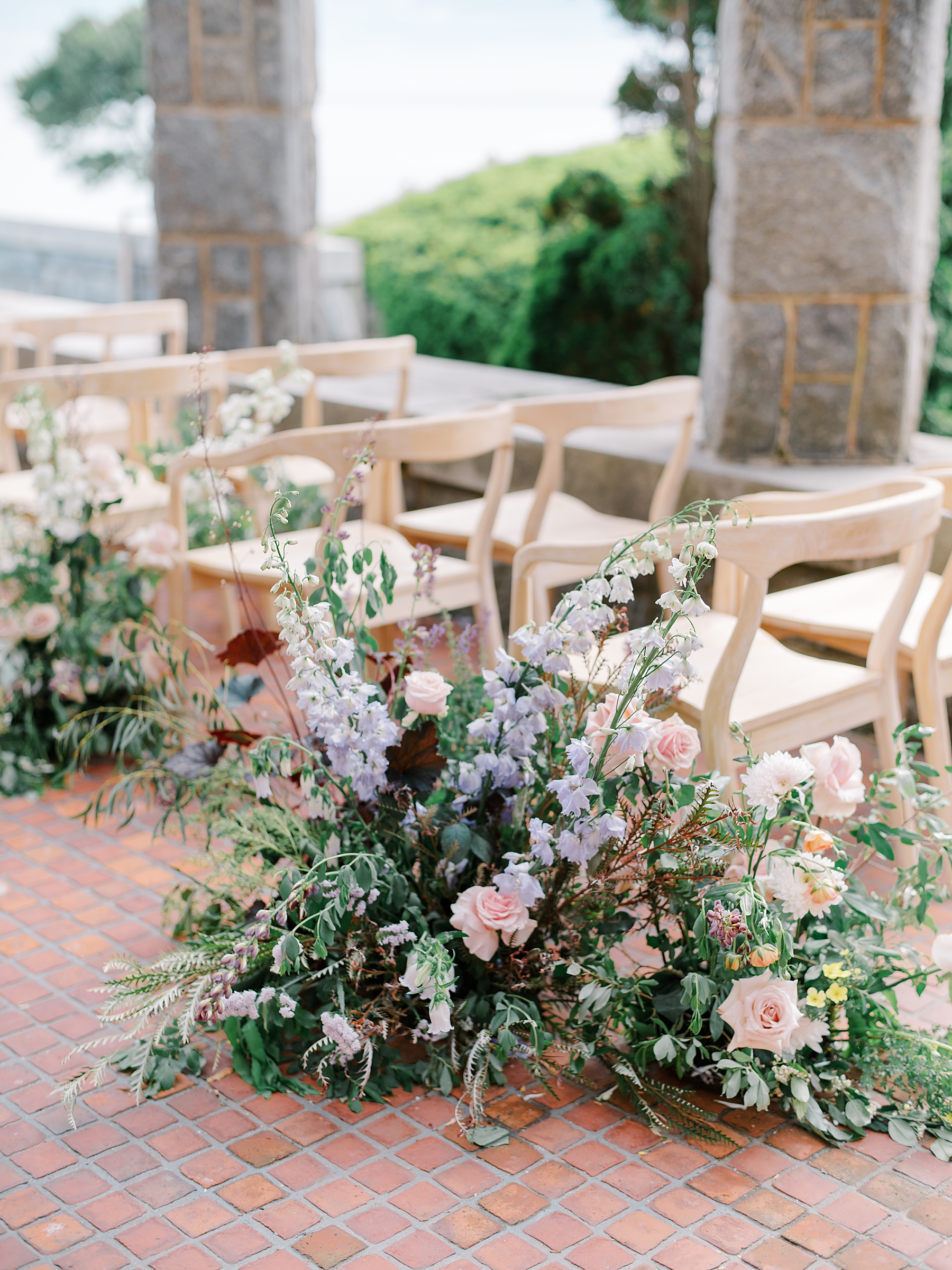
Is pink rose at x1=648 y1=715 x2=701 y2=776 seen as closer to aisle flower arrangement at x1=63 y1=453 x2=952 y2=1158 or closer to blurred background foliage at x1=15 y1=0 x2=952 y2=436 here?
aisle flower arrangement at x1=63 y1=453 x2=952 y2=1158

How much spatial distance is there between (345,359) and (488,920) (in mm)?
2315

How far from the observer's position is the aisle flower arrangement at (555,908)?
1.88 meters

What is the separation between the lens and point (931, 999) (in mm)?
2266

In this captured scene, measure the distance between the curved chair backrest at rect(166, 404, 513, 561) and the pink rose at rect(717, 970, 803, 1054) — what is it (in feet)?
4.18

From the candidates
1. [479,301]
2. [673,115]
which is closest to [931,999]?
[673,115]

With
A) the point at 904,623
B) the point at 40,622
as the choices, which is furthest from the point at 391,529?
the point at 904,623

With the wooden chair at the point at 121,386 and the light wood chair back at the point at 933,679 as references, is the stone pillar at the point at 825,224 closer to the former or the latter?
the light wood chair back at the point at 933,679

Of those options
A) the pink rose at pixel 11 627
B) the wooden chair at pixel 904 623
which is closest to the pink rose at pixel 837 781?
the wooden chair at pixel 904 623

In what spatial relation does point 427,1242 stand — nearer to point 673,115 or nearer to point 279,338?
point 279,338

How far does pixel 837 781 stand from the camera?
1.97m

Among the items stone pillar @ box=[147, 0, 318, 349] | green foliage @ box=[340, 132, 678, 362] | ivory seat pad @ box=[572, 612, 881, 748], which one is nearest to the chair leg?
ivory seat pad @ box=[572, 612, 881, 748]

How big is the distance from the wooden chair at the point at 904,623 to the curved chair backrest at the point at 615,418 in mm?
426

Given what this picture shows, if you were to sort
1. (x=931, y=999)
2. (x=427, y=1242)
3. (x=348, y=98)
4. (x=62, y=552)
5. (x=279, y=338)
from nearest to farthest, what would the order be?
(x=427, y=1242), (x=931, y=999), (x=62, y=552), (x=279, y=338), (x=348, y=98)

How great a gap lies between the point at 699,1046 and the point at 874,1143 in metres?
0.27
